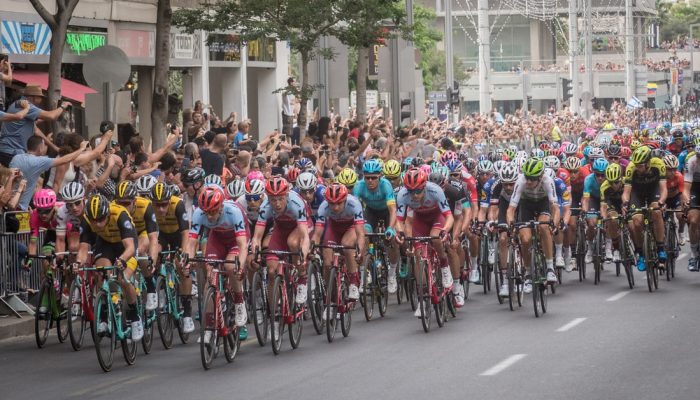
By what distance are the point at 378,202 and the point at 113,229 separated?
5.03m

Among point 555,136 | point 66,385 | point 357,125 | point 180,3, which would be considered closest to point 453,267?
point 66,385

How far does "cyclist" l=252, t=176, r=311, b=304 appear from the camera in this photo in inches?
622

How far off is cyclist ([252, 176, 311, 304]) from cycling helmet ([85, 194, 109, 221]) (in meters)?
1.70

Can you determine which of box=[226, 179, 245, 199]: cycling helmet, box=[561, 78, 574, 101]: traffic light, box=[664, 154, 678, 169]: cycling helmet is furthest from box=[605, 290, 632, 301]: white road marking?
A: box=[561, 78, 574, 101]: traffic light

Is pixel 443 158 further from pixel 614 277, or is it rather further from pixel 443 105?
pixel 443 105

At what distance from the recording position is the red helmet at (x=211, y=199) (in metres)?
15.1

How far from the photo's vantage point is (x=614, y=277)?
23.2 metres

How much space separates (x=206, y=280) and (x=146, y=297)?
0.68 m

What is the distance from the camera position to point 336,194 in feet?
55.4

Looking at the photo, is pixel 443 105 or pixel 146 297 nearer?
pixel 146 297

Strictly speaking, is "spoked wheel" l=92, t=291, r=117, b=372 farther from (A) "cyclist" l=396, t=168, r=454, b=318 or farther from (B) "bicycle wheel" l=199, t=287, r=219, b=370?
(A) "cyclist" l=396, t=168, r=454, b=318

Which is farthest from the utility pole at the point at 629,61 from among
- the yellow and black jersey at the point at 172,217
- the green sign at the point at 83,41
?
the yellow and black jersey at the point at 172,217

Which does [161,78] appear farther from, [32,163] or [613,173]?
[613,173]

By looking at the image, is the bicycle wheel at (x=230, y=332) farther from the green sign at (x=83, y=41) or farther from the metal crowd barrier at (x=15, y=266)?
the green sign at (x=83, y=41)
